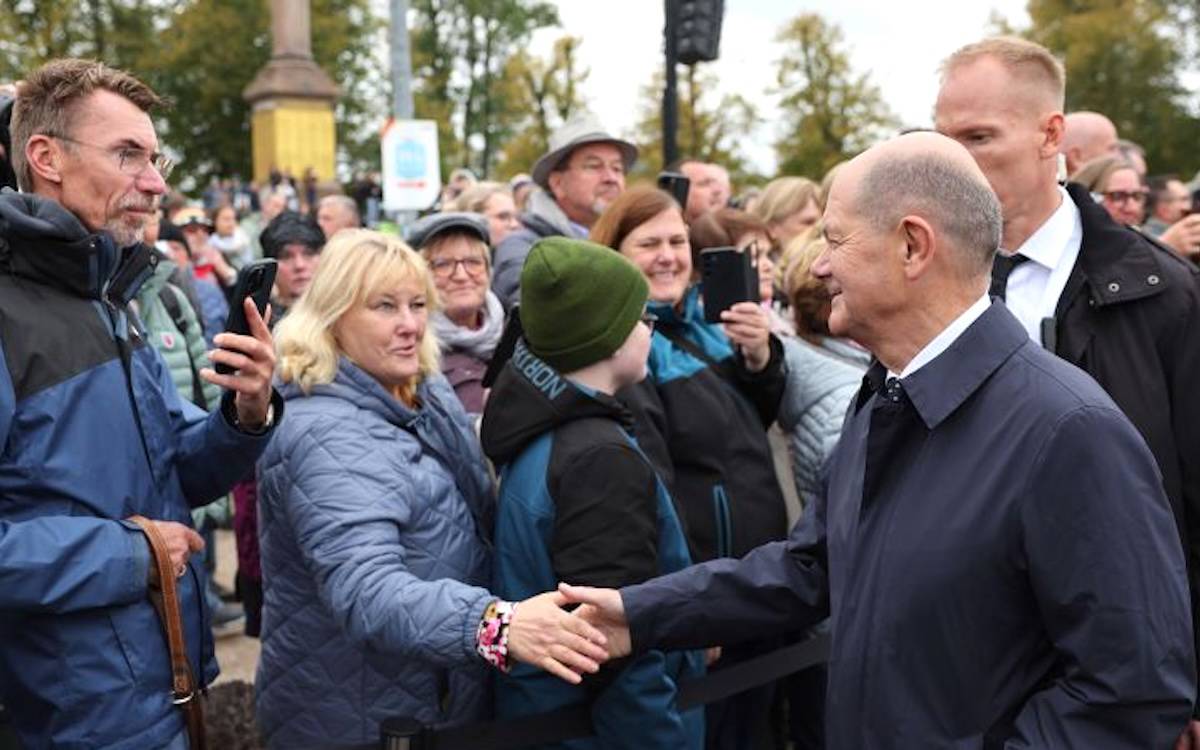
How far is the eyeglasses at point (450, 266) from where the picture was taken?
482 centimetres

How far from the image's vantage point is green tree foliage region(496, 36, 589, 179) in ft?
146

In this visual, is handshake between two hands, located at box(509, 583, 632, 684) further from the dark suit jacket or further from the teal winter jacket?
the dark suit jacket

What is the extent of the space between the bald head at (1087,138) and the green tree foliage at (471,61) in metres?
39.5

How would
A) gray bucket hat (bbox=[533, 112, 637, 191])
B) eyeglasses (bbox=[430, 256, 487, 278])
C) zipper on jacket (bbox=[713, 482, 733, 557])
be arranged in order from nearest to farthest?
zipper on jacket (bbox=[713, 482, 733, 557])
eyeglasses (bbox=[430, 256, 487, 278])
gray bucket hat (bbox=[533, 112, 637, 191])

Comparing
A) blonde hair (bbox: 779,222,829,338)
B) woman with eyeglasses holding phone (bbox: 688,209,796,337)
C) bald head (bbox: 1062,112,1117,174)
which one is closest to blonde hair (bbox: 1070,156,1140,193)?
bald head (bbox: 1062,112,1117,174)

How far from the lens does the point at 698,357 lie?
4.05 meters

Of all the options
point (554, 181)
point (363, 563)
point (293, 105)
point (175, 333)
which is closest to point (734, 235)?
point (554, 181)

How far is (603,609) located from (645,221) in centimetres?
177

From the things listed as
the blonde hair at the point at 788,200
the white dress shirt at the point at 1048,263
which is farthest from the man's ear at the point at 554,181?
the white dress shirt at the point at 1048,263

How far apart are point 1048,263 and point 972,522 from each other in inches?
50.2

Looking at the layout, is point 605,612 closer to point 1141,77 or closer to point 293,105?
point 293,105

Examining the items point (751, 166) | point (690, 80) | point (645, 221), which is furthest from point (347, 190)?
point (645, 221)

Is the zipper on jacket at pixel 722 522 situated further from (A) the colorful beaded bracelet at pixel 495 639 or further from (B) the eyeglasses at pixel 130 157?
(B) the eyeglasses at pixel 130 157

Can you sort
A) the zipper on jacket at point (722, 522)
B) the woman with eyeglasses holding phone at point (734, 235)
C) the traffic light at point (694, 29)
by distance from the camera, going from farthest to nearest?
the traffic light at point (694, 29) → the woman with eyeglasses holding phone at point (734, 235) → the zipper on jacket at point (722, 522)
